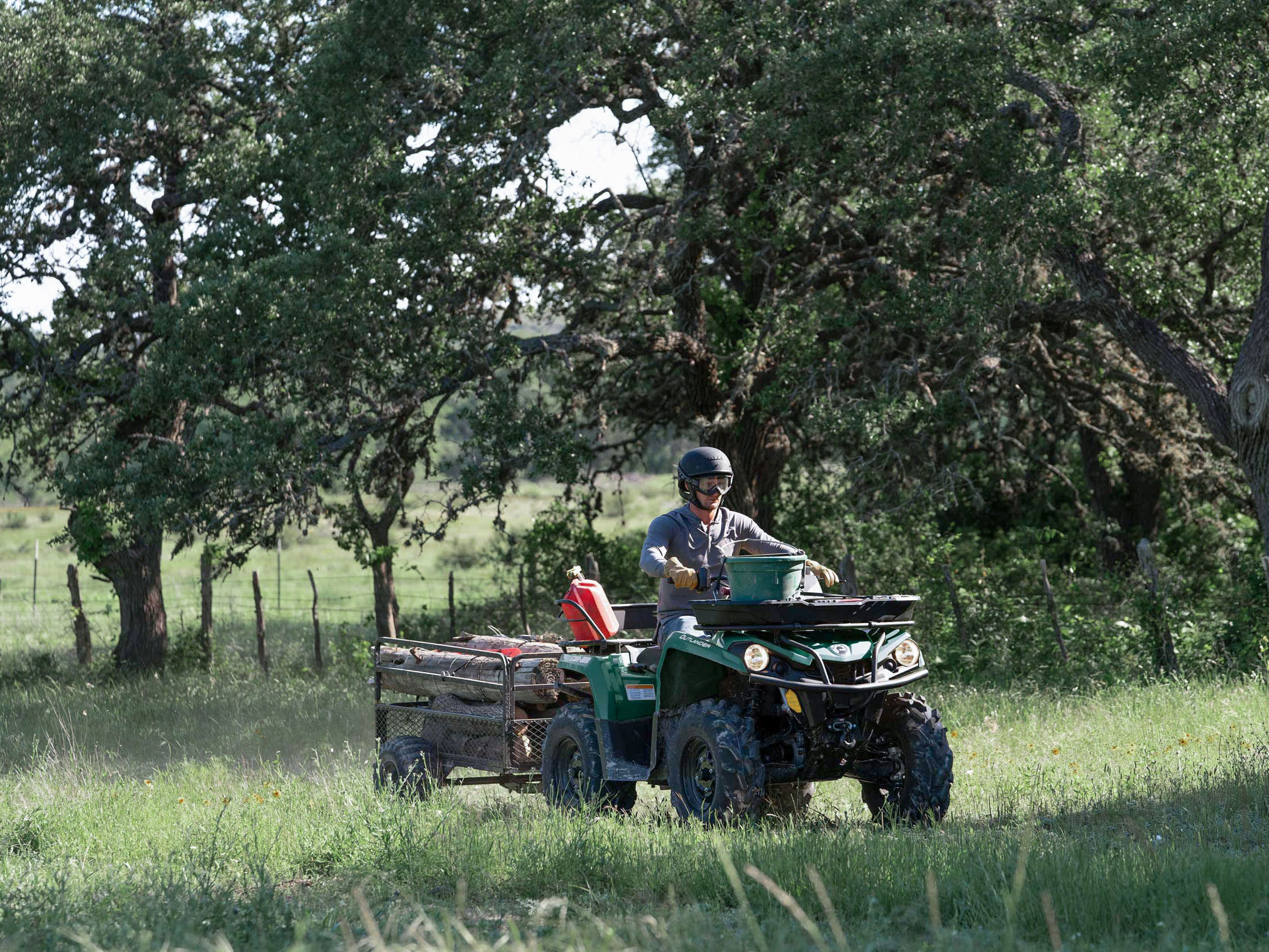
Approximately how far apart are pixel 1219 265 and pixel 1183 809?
1112cm

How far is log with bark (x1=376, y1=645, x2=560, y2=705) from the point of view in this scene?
316 inches

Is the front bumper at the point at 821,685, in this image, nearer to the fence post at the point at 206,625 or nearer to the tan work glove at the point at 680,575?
the tan work glove at the point at 680,575

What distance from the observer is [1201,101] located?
11891 mm

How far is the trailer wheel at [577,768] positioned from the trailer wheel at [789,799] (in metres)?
0.76

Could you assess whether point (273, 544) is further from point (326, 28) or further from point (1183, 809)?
point (1183, 809)

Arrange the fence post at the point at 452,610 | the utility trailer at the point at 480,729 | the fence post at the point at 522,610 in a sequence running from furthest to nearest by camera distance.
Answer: the fence post at the point at 452,610
the fence post at the point at 522,610
the utility trailer at the point at 480,729

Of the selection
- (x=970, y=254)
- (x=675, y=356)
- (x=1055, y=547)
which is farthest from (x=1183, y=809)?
(x=1055, y=547)

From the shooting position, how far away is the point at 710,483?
726 centimetres

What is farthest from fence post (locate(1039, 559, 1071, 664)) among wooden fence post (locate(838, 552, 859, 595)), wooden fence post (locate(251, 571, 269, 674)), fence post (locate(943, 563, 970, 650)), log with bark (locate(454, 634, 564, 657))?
wooden fence post (locate(251, 571, 269, 674))

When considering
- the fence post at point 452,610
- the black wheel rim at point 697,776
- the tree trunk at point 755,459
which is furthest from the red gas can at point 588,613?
the fence post at point 452,610

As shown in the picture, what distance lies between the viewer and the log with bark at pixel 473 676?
8016 mm

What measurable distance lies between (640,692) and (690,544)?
0.86 m

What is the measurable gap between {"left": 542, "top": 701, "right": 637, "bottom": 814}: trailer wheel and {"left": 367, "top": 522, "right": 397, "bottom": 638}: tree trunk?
905 cm

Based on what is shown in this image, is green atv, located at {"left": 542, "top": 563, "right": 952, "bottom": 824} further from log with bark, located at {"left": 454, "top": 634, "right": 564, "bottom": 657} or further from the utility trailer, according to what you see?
log with bark, located at {"left": 454, "top": 634, "right": 564, "bottom": 657}
